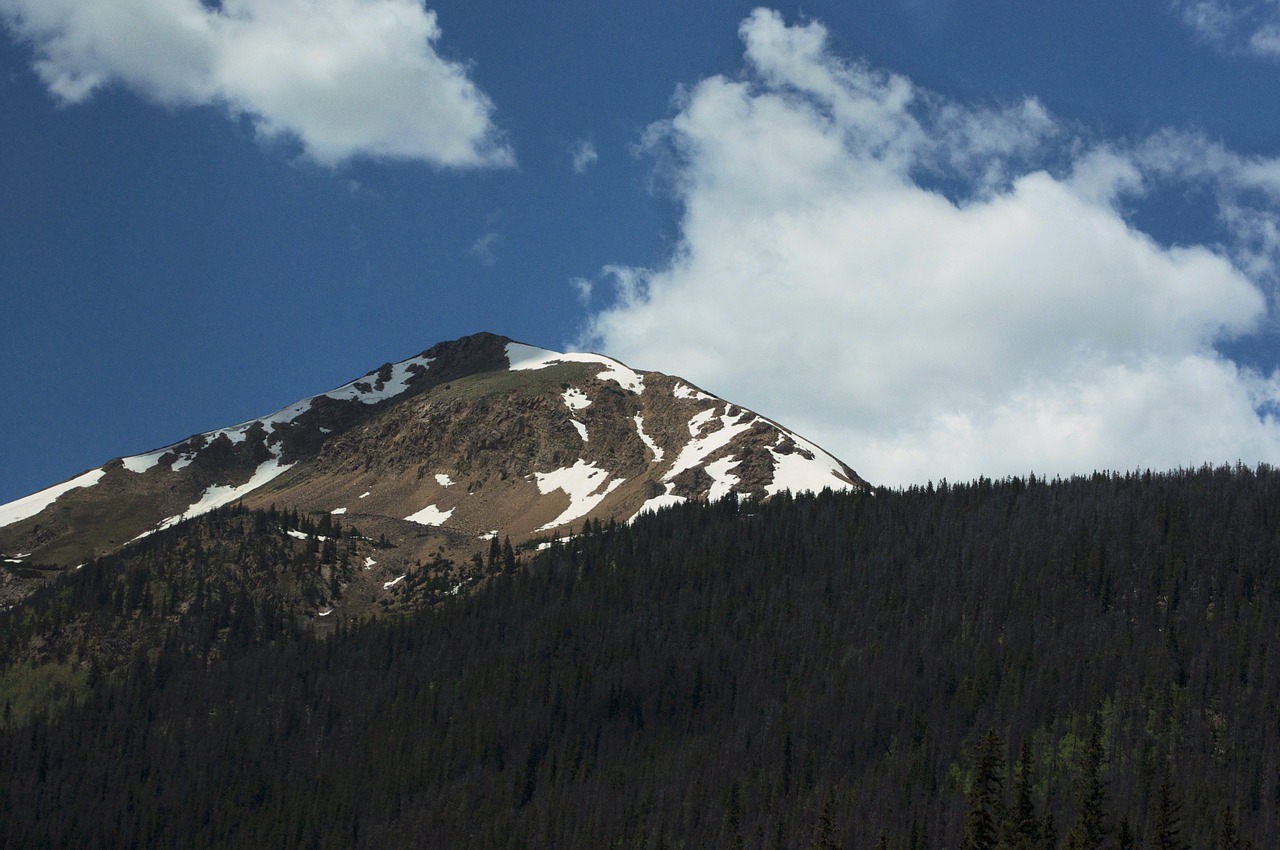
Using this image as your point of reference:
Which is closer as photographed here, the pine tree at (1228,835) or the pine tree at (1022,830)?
the pine tree at (1022,830)

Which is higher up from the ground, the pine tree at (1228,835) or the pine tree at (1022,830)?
the pine tree at (1022,830)

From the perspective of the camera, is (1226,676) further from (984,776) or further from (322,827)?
(322,827)

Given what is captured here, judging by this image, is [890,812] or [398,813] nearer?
[890,812]

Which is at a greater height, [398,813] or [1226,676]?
[1226,676]

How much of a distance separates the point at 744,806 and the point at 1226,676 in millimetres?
66702

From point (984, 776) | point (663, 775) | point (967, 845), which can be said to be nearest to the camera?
point (967, 845)

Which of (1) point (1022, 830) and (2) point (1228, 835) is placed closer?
(1) point (1022, 830)

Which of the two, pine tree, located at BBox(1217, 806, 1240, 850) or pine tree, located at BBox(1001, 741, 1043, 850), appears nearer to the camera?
pine tree, located at BBox(1001, 741, 1043, 850)

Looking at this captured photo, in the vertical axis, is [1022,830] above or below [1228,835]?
above

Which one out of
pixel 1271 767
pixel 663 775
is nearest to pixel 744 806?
pixel 663 775

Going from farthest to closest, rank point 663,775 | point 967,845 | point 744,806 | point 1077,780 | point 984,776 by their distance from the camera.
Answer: point 663,775
point 744,806
point 1077,780
point 984,776
point 967,845

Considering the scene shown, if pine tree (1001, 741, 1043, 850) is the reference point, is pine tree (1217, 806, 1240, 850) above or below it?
below

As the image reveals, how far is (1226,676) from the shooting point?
612 feet

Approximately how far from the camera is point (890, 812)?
169 meters
